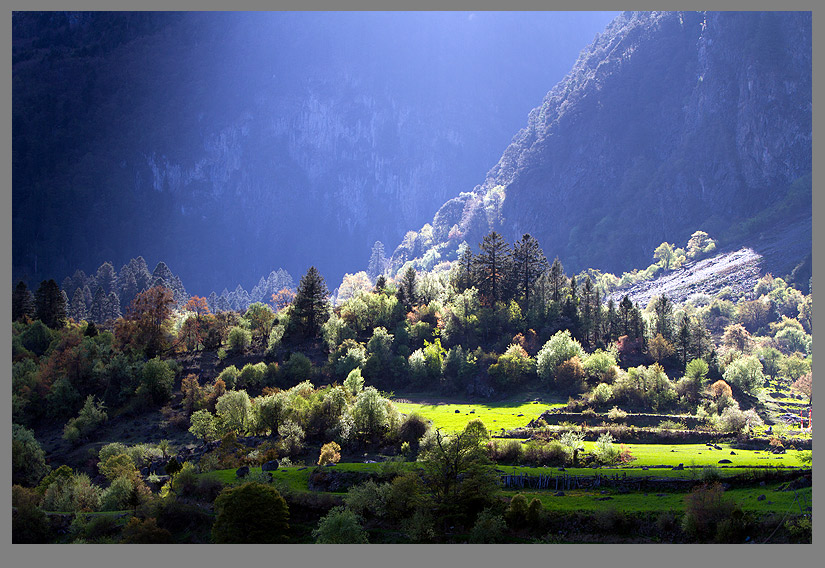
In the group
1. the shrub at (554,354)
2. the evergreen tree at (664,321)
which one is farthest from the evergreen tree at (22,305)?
the evergreen tree at (664,321)

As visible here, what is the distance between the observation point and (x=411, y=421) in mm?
81125

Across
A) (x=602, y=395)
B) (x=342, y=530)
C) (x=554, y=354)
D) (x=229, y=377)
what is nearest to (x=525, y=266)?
(x=554, y=354)

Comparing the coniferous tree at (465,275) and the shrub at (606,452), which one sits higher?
the coniferous tree at (465,275)

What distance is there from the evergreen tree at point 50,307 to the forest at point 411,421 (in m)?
0.48

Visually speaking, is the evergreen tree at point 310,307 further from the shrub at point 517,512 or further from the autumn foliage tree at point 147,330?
the shrub at point 517,512

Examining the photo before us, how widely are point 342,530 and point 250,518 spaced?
26.6 ft

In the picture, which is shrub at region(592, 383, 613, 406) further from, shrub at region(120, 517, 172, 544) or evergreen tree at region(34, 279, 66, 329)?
evergreen tree at region(34, 279, 66, 329)

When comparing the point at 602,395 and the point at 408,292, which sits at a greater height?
the point at 408,292

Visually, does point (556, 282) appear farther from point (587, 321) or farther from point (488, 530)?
point (488, 530)

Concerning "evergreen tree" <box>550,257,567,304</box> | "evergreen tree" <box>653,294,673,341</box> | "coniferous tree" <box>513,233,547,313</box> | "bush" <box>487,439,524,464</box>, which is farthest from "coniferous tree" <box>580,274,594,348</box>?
"bush" <box>487,439,524,464</box>

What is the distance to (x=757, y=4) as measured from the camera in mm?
78688

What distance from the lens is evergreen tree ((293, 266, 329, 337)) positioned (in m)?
125

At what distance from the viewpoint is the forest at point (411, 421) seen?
204 feet

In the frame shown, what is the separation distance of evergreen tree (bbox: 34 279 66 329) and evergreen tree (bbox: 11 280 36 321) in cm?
137
